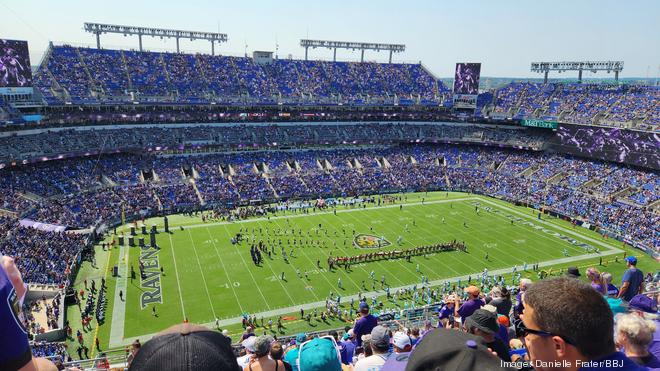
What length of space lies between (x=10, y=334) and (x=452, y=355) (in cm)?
245

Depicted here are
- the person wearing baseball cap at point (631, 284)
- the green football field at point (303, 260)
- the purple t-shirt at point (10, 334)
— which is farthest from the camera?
the green football field at point (303, 260)

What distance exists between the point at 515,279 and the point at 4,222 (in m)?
38.1

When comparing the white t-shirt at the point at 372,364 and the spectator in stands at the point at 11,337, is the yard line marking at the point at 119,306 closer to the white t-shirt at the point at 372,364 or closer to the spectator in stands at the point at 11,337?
the white t-shirt at the point at 372,364

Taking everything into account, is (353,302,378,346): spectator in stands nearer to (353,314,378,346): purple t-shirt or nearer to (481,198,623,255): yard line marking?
(353,314,378,346): purple t-shirt

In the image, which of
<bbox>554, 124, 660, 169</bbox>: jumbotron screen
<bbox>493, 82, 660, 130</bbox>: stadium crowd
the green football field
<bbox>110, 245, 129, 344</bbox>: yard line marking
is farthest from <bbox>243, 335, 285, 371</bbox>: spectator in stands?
<bbox>493, 82, 660, 130</bbox>: stadium crowd

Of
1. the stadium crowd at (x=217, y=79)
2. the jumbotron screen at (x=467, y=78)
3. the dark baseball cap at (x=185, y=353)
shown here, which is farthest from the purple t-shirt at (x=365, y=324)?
the jumbotron screen at (x=467, y=78)

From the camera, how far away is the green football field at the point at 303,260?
26125 millimetres

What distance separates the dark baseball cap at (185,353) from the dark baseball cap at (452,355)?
1.10 metres

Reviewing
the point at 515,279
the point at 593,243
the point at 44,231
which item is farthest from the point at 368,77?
the point at 44,231

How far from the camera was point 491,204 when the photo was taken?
5119 centimetres

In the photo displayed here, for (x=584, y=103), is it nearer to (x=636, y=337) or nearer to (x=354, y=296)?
(x=354, y=296)

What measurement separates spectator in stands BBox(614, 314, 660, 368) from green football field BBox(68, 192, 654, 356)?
2161cm

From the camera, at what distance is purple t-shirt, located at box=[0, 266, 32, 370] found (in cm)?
222

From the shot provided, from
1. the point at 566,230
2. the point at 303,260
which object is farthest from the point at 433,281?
the point at 566,230
